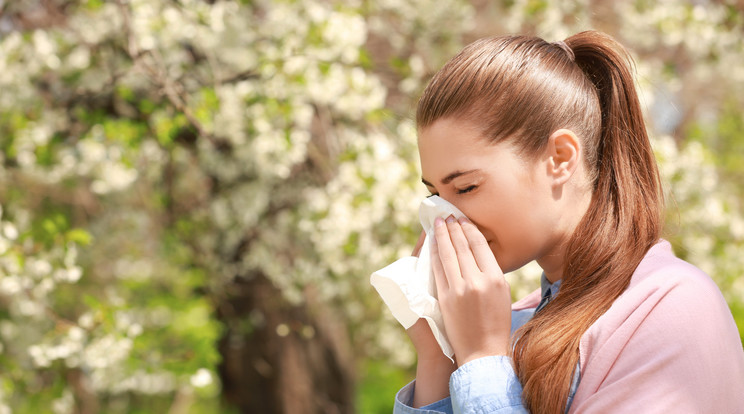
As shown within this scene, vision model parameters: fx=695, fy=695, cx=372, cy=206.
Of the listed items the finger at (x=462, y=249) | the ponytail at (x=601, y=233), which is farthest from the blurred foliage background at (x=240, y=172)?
the finger at (x=462, y=249)

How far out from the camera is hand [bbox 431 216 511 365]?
121 centimetres

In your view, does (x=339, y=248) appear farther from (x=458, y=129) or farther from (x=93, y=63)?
(x=458, y=129)

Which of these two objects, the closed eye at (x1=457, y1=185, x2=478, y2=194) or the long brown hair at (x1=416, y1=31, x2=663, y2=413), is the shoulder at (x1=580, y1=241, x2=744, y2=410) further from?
the closed eye at (x1=457, y1=185, x2=478, y2=194)

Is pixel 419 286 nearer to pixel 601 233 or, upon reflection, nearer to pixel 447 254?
pixel 447 254

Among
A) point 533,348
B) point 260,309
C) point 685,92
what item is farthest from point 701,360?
point 685,92

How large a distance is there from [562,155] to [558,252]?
19 centimetres

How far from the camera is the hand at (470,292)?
3.96 feet

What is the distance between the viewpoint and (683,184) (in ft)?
13.3

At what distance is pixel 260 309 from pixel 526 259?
342 cm

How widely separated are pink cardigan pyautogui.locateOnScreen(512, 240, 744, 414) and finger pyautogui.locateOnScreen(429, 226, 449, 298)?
0.29 meters

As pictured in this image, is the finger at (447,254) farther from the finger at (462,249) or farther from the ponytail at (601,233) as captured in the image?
the ponytail at (601,233)

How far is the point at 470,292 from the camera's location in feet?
4.07

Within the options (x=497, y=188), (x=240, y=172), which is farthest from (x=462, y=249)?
(x=240, y=172)

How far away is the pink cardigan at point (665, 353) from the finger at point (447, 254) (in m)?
0.27
